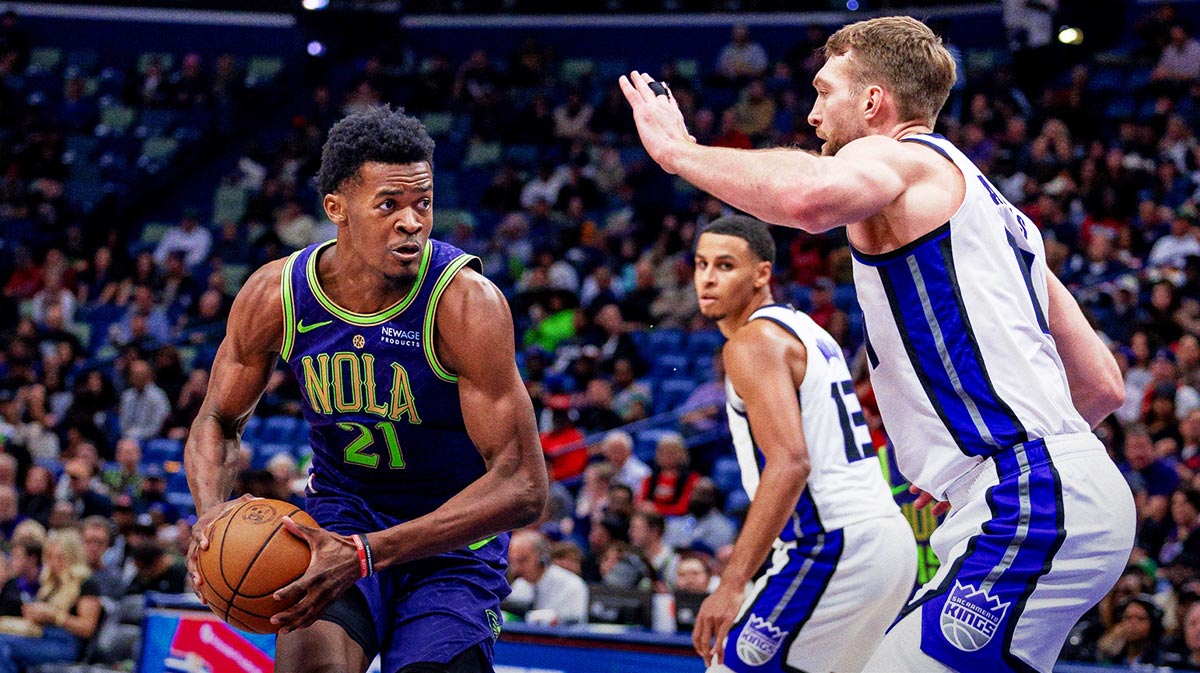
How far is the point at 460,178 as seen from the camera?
57.0 ft

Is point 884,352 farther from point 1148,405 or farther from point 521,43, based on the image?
point 521,43

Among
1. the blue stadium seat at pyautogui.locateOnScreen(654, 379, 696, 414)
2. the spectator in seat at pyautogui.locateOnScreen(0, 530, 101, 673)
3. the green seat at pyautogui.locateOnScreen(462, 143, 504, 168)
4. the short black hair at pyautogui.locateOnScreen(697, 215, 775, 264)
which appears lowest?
the spectator in seat at pyautogui.locateOnScreen(0, 530, 101, 673)

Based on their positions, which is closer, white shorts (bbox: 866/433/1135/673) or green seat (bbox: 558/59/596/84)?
white shorts (bbox: 866/433/1135/673)

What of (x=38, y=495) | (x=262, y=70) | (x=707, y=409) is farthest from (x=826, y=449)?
(x=262, y=70)

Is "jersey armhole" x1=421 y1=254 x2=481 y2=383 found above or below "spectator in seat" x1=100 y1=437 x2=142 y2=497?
above

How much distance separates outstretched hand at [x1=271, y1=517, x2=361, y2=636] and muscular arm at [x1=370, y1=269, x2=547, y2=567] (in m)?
0.19

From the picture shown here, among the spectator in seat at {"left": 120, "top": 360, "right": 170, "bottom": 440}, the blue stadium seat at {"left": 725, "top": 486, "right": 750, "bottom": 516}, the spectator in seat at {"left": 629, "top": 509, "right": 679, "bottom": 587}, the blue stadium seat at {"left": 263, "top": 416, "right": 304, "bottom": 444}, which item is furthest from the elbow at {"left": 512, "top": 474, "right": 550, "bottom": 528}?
the spectator in seat at {"left": 120, "top": 360, "right": 170, "bottom": 440}

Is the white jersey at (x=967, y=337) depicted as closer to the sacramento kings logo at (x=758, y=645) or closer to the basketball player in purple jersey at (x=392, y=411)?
the basketball player in purple jersey at (x=392, y=411)

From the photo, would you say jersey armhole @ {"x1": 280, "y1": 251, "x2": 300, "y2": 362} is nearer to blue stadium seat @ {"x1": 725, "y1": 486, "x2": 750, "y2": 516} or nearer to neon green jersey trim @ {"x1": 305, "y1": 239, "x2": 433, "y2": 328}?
neon green jersey trim @ {"x1": 305, "y1": 239, "x2": 433, "y2": 328}

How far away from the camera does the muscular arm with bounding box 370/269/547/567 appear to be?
3670 millimetres

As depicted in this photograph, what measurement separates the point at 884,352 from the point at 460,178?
1439 cm

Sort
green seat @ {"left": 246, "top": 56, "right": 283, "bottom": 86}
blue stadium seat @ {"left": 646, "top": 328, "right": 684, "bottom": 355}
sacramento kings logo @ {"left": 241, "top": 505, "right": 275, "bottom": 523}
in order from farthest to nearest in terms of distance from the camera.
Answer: green seat @ {"left": 246, "top": 56, "right": 283, "bottom": 86} → blue stadium seat @ {"left": 646, "top": 328, "right": 684, "bottom": 355} → sacramento kings logo @ {"left": 241, "top": 505, "right": 275, "bottom": 523}

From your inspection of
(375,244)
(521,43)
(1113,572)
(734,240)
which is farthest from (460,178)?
(1113,572)

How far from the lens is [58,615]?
29.9 feet
